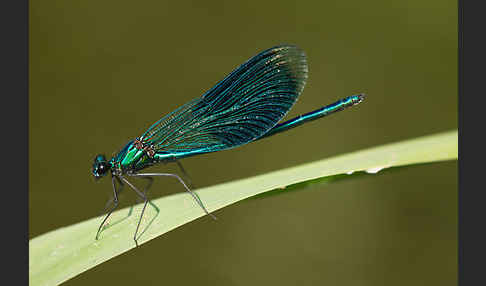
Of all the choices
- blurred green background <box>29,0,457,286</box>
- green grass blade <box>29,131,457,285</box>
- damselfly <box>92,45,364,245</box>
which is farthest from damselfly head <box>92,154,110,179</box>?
blurred green background <box>29,0,457,286</box>

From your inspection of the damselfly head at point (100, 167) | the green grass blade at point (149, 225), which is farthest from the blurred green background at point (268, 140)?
the green grass blade at point (149, 225)

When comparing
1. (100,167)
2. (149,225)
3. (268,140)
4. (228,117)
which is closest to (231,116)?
(228,117)

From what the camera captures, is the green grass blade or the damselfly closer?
the green grass blade

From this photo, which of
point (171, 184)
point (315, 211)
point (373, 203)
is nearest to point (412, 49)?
point (373, 203)

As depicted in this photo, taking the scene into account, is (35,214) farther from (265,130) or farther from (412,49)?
(412,49)

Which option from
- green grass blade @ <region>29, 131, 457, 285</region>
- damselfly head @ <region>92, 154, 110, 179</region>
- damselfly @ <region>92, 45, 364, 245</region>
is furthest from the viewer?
damselfly head @ <region>92, 154, 110, 179</region>

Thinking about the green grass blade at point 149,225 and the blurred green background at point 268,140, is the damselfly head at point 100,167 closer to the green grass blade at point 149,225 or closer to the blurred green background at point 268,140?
the green grass blade at point 149,225

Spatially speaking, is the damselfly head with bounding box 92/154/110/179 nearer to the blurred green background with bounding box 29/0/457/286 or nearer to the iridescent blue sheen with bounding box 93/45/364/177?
the iridescent blue sheen with bounding box 93/45/364/177
